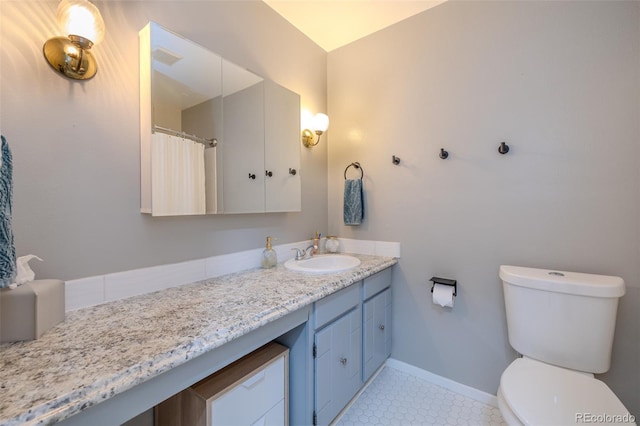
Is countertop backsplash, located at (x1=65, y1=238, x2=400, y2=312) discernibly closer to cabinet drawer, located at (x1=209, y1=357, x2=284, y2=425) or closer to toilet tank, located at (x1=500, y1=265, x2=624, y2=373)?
cabinet drawer, located at (x1=209, y1=357, x2=284, y2=425)

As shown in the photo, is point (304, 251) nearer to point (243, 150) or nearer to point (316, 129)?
point (243, 150)

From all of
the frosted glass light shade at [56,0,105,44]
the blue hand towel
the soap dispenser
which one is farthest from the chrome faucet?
the frosted glass light shade at [56,0,105,44]

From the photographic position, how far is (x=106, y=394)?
57 centimetres

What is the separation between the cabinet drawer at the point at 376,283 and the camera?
1587 millimetres

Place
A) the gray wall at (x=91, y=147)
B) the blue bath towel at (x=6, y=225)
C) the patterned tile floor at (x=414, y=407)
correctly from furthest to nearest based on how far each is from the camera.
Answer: the patterned tile floor at (x=414, y=407), the gray wall at (x=91, y=147), the blue bath towel at (x=6, y=225)

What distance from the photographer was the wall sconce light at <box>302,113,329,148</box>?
196cm

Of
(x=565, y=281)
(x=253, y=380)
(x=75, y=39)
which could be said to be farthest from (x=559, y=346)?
(x=75, y=39)

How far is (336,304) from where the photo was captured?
133cm

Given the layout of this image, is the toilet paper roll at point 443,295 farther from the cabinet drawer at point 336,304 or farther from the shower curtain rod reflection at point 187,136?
the shower curtain rod reflection at point 187,136

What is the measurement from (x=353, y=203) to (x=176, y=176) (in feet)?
3.93

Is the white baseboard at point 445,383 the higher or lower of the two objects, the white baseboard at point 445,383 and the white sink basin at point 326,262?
the lower

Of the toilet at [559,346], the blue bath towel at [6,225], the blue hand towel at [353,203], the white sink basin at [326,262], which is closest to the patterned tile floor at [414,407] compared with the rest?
the toilet at [559,346]

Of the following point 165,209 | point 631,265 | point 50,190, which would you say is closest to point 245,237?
point 165,209

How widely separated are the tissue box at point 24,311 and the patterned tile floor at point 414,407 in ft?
4.60
